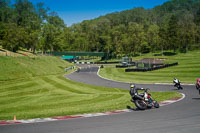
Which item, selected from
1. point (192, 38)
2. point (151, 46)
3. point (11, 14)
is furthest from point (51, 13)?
point (192, 38)

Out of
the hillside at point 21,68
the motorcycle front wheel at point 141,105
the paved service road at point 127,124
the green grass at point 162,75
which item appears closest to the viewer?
the paved service road at point 127,124

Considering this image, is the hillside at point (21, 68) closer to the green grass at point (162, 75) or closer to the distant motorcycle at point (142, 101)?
the green grass at point (162, 75)

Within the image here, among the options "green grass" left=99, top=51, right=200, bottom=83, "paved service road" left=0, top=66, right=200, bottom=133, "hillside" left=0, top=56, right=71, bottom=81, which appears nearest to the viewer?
"paved service road" left=0, top=66, right=200, bottom=133

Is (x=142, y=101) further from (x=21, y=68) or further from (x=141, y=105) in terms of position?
(x=21, y=68)

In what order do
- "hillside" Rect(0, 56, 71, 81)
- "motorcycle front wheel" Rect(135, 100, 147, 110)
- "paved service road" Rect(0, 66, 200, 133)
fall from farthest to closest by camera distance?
1. "hillside" Rect(0, 56, 71, 81)
2. "motorcycle front wheel" Rect(135, 100, 147, 110)
3. "paved service road" Rect(0, 66, 200, 133)

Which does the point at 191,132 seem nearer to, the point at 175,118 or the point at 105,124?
the point at 175,118

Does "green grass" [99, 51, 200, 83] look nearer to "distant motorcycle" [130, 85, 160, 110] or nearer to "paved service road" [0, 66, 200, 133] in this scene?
"distant motorcycle" [130, 85, 160, 110]

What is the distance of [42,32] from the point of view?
160625 mm

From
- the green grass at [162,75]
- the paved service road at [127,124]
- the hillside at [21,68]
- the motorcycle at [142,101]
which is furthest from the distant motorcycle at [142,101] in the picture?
the hillside at [21,68]

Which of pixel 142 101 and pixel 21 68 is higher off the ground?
pixel 21 68

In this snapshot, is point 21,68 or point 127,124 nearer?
point 127,124

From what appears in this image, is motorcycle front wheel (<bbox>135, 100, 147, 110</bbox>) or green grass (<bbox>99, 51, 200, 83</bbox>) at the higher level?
motorcycle front wheel (<bbox>135, 100, 147, 110</bbox>)

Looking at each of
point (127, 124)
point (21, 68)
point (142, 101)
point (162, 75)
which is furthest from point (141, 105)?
point (21, 68)

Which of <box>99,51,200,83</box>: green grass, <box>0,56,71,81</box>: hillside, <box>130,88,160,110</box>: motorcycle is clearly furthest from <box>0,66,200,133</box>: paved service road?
<box>0,56,71,81</box>: hillside
